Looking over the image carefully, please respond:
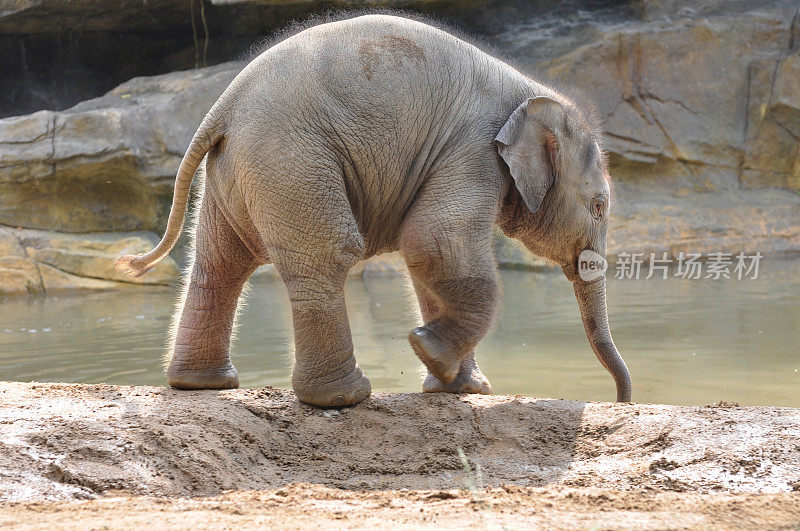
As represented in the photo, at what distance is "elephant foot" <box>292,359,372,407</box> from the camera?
3650mm

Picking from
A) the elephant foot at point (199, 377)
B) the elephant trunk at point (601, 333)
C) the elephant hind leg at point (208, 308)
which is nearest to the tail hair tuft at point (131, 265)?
the elephant hind leg at point (208, 308)

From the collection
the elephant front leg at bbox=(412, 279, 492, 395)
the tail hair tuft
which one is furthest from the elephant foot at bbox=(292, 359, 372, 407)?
the tail hair tuft

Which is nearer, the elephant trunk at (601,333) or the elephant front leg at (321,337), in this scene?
the elephant front leg at (321,337)

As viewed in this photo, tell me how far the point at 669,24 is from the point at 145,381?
9.99 metres

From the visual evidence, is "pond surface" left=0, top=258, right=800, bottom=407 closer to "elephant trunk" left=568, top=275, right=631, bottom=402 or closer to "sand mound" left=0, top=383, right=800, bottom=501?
"elephant trunk" left=568, top=275, right=631, bottom=402

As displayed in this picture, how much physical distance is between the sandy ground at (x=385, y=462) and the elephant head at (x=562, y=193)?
33.3 inches

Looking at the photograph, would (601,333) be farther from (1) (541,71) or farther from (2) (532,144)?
(1) (541,71)

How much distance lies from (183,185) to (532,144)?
1558 mm

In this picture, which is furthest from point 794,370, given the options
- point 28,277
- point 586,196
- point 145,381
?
point 28,277

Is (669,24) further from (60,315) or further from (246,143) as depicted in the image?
(246,143)

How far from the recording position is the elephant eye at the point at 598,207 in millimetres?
4230

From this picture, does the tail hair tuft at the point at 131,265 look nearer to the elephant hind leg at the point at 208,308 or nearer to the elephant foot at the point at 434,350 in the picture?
the elephant hind leg at the point at 208,308

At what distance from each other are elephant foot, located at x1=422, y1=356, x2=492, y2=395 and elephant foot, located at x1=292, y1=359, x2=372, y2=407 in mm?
735

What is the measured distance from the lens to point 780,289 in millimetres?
8461
